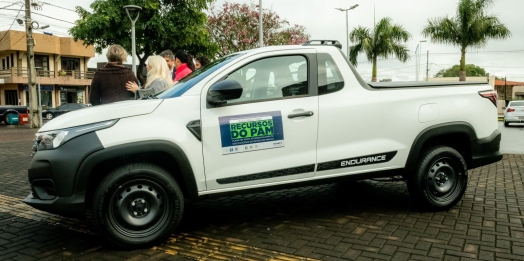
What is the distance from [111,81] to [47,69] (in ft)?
153

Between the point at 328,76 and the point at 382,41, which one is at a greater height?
the point at 382,41

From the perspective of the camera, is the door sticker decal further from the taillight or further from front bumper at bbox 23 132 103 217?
the taillight

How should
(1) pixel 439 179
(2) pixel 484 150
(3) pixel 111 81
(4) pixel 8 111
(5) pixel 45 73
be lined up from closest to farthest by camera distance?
(1) pixel 439 179 → (2) pixel 484 150 → (3) pixel 111 81 → (4) pixel 8 111 → (5) pixel 45 73

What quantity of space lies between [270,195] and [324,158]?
1.79m

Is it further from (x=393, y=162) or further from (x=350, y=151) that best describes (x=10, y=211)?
(x=393, y=162)

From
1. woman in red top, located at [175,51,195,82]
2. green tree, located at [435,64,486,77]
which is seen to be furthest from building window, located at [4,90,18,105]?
green tree, located at [435,64,486,77]

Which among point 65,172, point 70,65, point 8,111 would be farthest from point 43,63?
point 65,172

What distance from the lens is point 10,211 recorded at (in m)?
5.48

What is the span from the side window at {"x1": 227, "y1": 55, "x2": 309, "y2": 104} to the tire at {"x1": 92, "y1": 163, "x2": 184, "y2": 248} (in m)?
0.96

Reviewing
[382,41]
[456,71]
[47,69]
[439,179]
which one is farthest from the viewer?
[456,71]

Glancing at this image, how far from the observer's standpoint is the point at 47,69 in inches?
1898

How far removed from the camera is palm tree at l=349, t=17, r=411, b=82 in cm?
3281

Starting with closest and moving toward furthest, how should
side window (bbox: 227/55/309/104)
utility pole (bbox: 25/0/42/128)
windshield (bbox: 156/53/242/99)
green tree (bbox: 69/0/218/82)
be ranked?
windshield (bbox: 156/53/242/99) < side window (bbox: 227/55/309/104) < green tree (bbox: 69/0/218/82) < utility pole (bbox: 25/0/42/128)

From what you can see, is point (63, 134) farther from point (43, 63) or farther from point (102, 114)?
point (43, 63)
